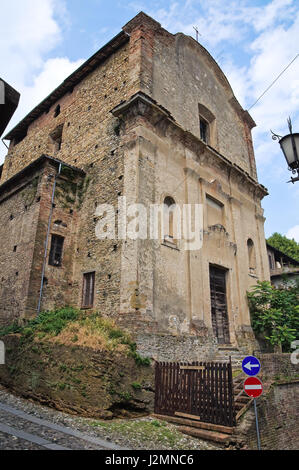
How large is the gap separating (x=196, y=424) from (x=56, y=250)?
25.4ft

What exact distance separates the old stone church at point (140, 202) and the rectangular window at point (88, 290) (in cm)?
4

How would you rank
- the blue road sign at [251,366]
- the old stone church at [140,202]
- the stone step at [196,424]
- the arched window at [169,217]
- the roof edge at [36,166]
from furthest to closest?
the roof edge at [36,166] → the arched window at [169,217] → the old stone church at [140,202] → the stone step at [196,424] → the blue road sign at [251,366]

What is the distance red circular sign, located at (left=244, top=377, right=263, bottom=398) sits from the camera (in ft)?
21.8

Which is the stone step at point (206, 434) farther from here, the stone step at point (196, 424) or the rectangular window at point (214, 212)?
the rectangular window at point (214, 212)

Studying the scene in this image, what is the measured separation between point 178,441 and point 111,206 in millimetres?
7660

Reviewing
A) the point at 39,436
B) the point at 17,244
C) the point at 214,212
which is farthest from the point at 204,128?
the point at 39,436

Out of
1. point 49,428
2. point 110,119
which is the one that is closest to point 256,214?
point 110,119

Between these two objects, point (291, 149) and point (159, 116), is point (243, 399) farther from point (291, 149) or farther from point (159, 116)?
point (159, 116)

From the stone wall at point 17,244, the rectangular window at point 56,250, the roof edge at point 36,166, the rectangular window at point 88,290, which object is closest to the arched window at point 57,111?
the roof edge at point 36,166

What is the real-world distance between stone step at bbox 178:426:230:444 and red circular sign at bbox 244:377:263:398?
3.67ft

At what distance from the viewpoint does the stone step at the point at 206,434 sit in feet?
22.5

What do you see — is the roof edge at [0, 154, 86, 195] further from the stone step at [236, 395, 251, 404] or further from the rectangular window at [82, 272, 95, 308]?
the stone step at [236, 395, 251, 404]

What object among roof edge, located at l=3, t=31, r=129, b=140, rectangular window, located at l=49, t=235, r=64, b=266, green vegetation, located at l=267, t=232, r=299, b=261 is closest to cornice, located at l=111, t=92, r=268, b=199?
roof edge, located at l=3, t=31, r=129, b=140

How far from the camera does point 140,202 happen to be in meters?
11.1
